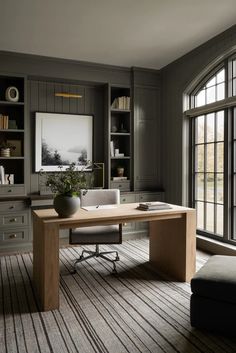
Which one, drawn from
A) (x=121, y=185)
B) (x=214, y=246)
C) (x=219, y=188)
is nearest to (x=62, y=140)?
(x=121, y=185)

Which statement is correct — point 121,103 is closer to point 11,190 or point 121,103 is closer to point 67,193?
point 11,190

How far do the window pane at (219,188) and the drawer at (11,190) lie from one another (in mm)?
2898

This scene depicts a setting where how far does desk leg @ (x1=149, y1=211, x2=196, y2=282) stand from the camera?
3.21 m

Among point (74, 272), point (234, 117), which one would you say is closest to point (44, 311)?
point (74, 272)

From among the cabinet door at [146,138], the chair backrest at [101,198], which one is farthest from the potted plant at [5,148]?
the cabinet door at [146,138]

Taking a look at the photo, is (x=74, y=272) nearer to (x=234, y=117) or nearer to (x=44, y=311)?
(x=44, y=311)

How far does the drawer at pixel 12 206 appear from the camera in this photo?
427cm

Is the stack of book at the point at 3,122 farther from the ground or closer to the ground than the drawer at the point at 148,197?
farther from the ground

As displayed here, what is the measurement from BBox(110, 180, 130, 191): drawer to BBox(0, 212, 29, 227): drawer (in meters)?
1.54

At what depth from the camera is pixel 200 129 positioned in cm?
457

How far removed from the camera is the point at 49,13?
3.32 metres

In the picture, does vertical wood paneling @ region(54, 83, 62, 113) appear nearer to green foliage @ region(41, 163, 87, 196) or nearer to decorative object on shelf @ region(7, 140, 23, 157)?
decorative object on shelf @ region(7, 140, 23, 157)

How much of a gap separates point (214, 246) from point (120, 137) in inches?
98.6

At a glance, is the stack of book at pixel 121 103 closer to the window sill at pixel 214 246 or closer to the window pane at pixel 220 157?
the window pane at pixel 220 157
